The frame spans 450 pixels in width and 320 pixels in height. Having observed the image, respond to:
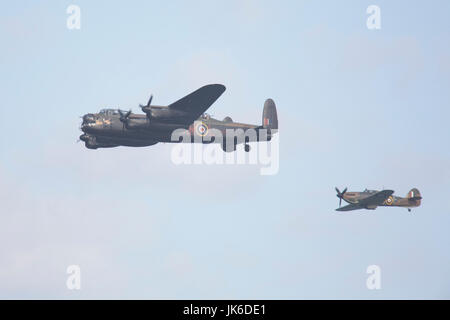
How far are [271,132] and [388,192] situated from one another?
1235 cm

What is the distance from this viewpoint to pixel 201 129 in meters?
51.1

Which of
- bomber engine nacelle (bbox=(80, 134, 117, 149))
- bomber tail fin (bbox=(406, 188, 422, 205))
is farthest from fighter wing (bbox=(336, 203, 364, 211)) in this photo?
bomber engine nacelle (bbox=(80, 134, 117, 149))

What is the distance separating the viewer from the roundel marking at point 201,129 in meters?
51.0

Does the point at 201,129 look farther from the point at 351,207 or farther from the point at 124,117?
the point at 351,207

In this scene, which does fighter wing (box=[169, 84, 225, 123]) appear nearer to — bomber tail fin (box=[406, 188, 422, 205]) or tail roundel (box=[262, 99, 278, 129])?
tail roundel (box=[262, 99, 278, 129])

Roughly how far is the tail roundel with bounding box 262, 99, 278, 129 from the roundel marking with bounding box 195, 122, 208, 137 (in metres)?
7.41

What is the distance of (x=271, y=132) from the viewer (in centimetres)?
5522

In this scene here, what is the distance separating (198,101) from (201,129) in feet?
10.4

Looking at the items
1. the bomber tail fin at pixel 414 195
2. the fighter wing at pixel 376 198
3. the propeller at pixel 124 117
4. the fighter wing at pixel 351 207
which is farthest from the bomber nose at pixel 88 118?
the bomber tail fin at pixel 414 195

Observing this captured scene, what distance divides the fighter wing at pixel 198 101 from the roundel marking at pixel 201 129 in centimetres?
164

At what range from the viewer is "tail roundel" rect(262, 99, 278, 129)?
189ft

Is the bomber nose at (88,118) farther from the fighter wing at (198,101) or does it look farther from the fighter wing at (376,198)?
the fighter wing at (376,198)

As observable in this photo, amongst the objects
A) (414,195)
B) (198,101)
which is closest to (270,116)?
(198,101)
